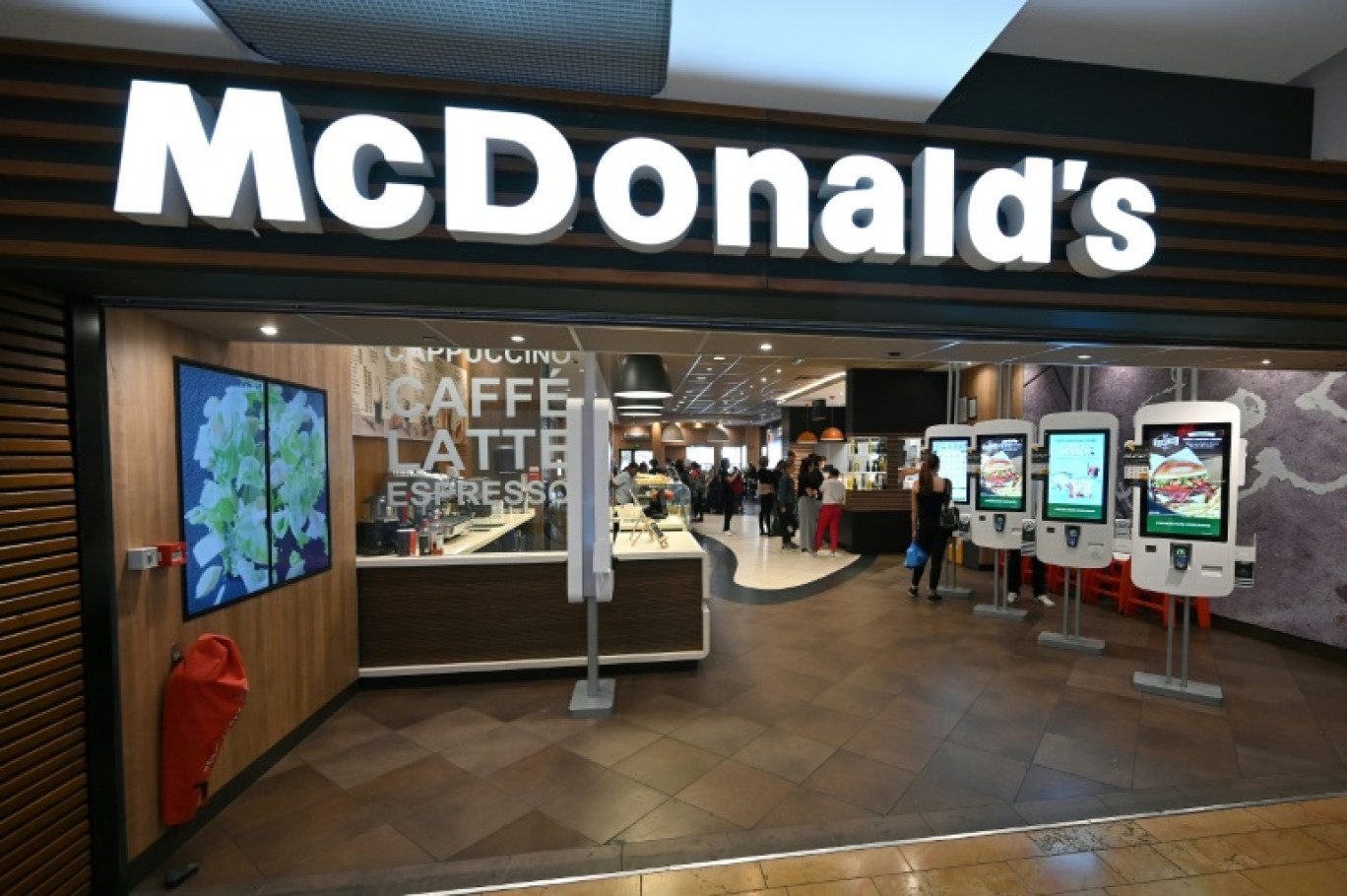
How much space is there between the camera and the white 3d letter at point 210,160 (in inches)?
75.2

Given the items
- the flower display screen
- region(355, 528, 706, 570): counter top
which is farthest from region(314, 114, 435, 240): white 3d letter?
region(355, 528, 706, 570): counter top

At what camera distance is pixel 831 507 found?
9.52 metres

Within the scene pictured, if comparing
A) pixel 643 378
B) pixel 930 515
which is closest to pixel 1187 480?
pixel 930 515

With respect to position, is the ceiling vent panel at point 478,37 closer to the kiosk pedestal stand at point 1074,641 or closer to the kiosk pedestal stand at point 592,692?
the kiosk pedestal stand at point 592,692

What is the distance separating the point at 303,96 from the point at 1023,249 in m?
3.09

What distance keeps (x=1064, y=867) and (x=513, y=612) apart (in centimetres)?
357

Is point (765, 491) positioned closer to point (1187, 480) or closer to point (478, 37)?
Result: point (1187, 480)

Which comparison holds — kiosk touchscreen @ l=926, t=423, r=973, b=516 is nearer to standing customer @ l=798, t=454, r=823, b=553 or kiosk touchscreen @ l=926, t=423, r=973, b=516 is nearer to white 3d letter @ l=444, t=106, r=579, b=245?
standing customer @ l=798, t=454, r=823, b=553

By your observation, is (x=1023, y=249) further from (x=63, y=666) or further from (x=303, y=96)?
(x=63, y=666)

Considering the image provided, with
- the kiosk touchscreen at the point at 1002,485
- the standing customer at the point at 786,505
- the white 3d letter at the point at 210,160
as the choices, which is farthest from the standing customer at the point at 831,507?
the white 3d letter at the point at 210,160

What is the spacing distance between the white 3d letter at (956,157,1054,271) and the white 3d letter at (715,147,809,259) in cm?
76

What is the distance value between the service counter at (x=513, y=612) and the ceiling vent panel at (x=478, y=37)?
3169 millimetres

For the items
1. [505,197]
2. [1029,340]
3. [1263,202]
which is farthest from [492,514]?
[1263,202]

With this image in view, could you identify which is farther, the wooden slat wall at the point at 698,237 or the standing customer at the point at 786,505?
the standing customer at the point at 786,505
